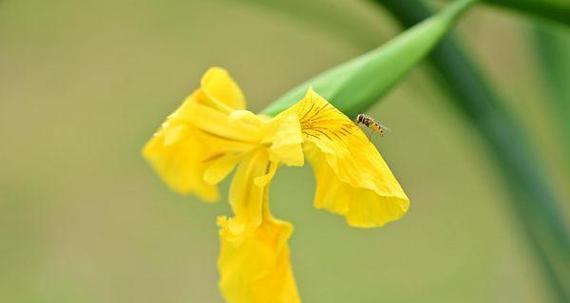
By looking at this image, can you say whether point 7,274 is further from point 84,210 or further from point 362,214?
point 362,214

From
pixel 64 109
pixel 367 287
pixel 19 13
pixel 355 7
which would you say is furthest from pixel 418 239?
pixel 19 13

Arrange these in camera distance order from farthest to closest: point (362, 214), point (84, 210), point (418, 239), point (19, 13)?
point (19, 13)
point (84, 210)
point (418, 239)
point (362, 214)

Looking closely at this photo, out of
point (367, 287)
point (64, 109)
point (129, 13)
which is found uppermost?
point (129, 13)

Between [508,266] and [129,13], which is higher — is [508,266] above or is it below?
below

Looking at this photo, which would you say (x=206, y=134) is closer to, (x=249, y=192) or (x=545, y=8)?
(x=249, y=192)

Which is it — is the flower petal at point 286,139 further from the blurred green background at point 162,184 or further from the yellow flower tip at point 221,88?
the blurred green background at point 162,184
